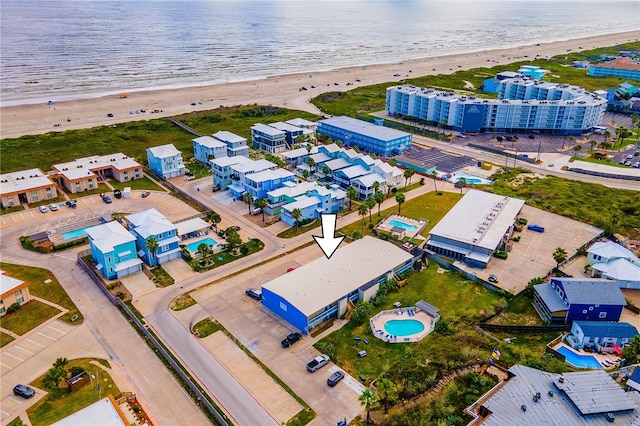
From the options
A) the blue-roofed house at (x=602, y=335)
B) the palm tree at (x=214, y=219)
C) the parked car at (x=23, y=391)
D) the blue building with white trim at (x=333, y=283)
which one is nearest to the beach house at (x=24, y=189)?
the palm tree at (x=214, y=219)

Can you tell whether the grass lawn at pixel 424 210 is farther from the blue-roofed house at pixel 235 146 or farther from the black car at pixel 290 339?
the blue-roofed house at pixel 235 146

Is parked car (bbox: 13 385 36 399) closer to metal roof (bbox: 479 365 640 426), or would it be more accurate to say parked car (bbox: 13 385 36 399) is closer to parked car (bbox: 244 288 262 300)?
parked car (bbox: 244 288 262 300)

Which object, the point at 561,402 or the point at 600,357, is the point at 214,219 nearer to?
the point at 561,402

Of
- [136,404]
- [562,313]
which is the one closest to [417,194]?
[562,313]

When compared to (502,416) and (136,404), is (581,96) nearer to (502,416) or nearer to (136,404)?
(502,416)

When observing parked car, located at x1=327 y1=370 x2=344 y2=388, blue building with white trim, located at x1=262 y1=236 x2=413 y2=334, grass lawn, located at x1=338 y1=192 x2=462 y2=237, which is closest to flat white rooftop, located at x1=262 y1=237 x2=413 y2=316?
blue building with white trim, located at x1=262 y1=236 x2=413 y2=334

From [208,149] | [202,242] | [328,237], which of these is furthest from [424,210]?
[208,149]
